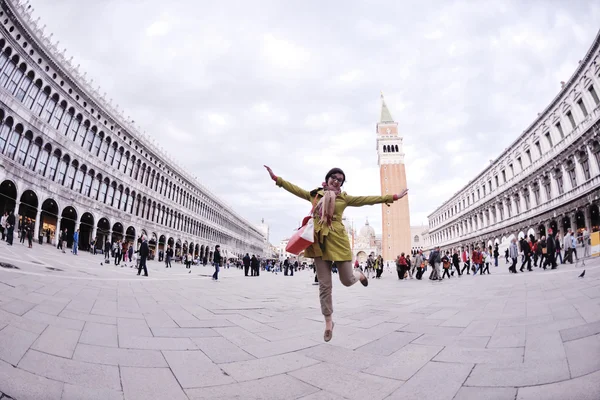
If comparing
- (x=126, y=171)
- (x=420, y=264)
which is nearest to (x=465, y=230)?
(x=420, y=264)

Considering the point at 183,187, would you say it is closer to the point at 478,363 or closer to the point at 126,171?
the point at 126,171

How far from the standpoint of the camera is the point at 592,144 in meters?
23.7

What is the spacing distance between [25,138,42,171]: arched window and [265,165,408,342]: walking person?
96.4 feet

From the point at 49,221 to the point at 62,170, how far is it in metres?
4.74

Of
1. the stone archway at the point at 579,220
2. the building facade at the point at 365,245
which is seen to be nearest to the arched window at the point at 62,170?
the stone archway at the point at 579,220

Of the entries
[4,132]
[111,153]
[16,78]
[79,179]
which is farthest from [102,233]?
[16,78]

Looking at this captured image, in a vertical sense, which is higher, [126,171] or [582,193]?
[126,171]

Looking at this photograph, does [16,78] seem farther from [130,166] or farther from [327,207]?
[327,207]

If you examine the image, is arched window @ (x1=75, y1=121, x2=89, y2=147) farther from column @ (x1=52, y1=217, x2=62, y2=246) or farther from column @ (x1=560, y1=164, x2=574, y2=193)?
column @ (x1=560, y1=164, x2=574, y2=193)

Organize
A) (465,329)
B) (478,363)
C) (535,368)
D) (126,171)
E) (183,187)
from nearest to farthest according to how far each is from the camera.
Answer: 1. (535,368)
2. (478,363)
3. (465,329)
4. (126,171)
5. (183,187)

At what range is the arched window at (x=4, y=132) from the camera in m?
21.3

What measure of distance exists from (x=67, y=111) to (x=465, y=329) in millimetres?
35946

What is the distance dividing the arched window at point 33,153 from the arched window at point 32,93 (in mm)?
2983

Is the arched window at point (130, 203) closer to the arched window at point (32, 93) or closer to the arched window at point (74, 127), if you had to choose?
the arched window at point (74, 127)
